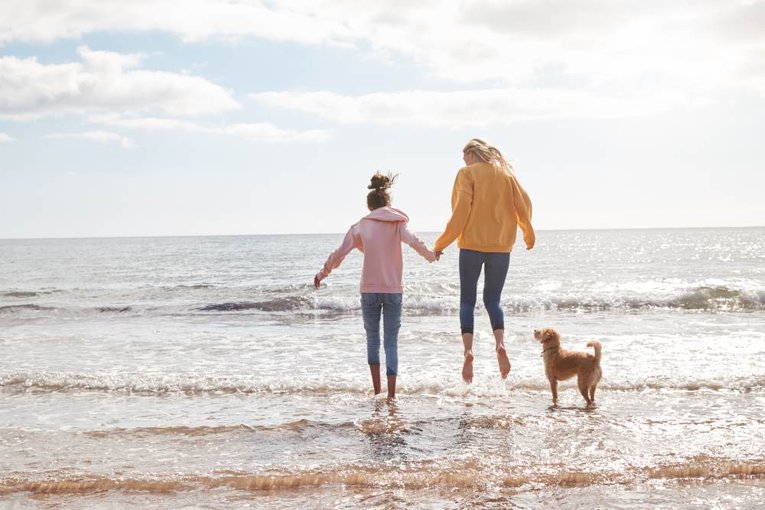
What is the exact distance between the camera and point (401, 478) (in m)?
3.95

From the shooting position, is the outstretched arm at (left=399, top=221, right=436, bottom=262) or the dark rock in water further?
the dark rock in water

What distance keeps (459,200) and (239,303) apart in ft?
47.5

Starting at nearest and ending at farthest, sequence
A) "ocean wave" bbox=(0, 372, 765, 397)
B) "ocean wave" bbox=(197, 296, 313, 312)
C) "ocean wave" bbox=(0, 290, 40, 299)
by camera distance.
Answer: "ocean wave" bbox=(0, 372, 765, 397) → "ocean wave" bbox=(197, 296, 313, 312) → "ocean wave" bbox=(0, 290, 40, 299)

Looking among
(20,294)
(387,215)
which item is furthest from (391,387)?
(20,294)

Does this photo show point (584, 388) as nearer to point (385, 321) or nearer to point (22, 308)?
point (385, 321)

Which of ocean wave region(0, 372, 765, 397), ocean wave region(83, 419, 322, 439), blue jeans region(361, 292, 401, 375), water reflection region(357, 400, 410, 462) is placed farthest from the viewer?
ocean wave region(0, 372, 765, 397)

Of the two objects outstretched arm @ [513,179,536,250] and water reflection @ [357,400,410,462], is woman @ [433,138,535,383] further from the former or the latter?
water reflection @ [357,400,410,462]

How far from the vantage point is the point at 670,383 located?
6547mm

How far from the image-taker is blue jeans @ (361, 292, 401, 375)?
20.1 ft

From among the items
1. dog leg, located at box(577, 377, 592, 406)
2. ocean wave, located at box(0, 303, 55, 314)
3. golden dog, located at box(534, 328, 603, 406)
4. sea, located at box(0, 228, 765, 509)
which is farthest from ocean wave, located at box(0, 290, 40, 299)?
dog leg, located at box(577, 377, 592, 406)

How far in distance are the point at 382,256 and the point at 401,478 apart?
2507 mm

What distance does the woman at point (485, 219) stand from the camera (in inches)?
238

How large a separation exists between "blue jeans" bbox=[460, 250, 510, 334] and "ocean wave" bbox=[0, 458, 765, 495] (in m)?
2.31

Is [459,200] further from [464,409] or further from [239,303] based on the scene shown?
[239,303]
